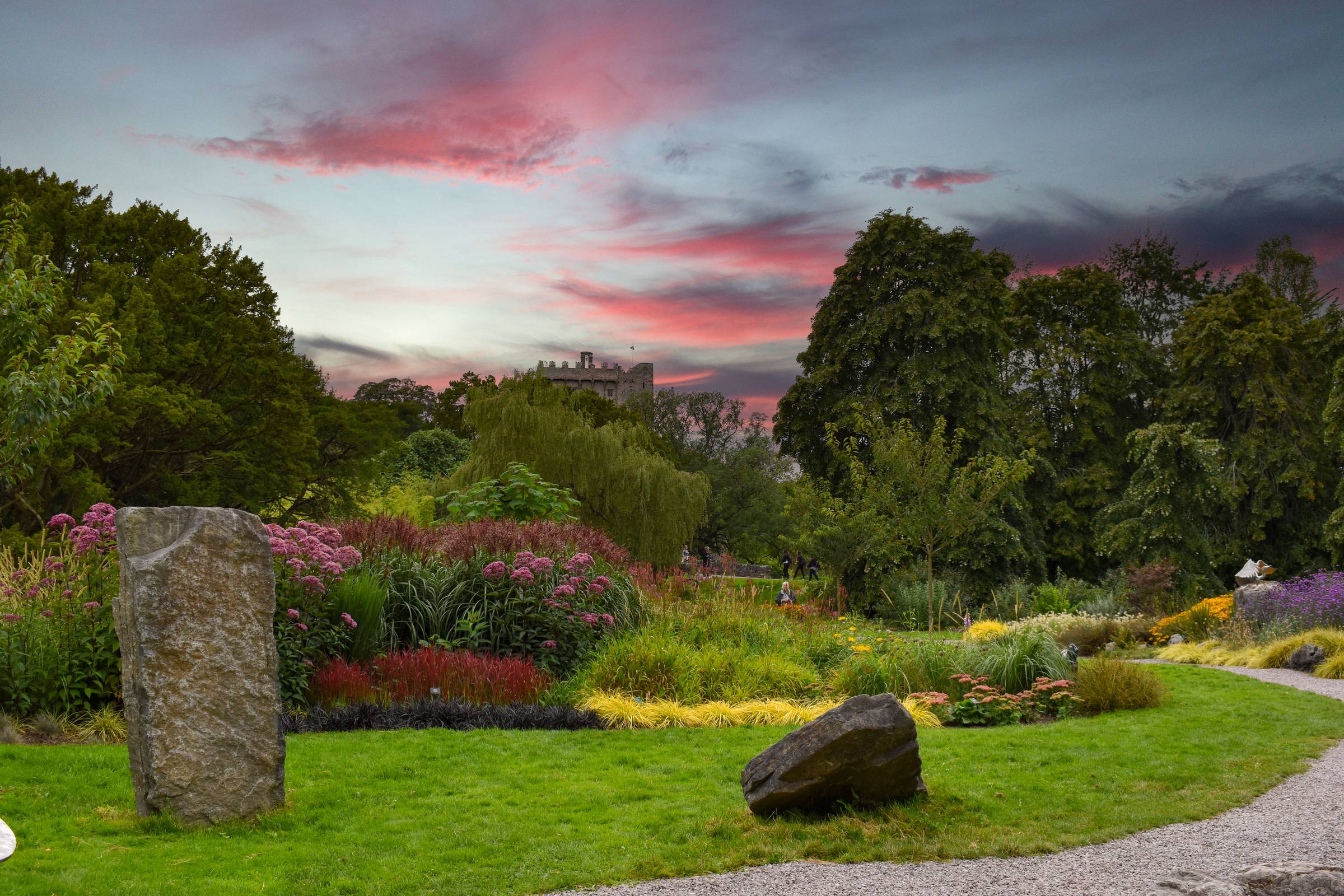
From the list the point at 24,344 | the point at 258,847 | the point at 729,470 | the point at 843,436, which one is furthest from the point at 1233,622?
the point at 729,470

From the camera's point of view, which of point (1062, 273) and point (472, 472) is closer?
point (472, 472)

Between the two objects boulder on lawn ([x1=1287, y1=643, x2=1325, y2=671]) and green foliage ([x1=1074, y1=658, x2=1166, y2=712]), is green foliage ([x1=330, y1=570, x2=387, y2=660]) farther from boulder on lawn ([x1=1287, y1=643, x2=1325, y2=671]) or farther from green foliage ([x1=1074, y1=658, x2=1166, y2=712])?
boulder on lawn ([x1=1287, y1=643, x2=1325, y2=671])

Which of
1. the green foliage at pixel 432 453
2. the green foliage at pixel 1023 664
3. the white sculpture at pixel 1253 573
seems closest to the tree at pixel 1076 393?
the white sculpture at pixel 1253 573

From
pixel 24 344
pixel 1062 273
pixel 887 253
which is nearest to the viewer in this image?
pixel 24 344

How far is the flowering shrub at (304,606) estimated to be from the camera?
848 cm

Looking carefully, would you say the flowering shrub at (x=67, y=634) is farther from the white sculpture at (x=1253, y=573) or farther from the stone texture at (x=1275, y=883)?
the white sculpture at (x=1253, y=573)

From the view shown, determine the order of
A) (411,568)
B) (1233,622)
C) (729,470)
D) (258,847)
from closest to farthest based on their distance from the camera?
(258,847), (411,568), (1233,622), (729,470)

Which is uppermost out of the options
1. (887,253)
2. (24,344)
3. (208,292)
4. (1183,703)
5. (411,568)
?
(887,253)

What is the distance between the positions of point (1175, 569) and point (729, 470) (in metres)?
28.2

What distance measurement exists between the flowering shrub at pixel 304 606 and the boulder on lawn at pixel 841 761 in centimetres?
460

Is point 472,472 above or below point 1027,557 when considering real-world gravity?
above

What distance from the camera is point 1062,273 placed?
93.6ft

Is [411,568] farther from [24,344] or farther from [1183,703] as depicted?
[1183,703]

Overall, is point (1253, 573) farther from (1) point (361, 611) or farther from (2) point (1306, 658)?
(1) point (361, 611)
